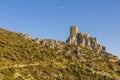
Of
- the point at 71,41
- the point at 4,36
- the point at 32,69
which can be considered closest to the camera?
the point at 32,69

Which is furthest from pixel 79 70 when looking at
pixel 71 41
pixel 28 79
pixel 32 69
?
pixel 71 41

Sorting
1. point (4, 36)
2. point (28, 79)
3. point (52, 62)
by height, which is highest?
point (4, 36)

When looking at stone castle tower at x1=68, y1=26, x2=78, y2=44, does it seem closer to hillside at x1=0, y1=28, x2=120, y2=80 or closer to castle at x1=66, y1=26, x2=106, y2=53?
castle at x1=66, y1=26, x2=106, y2=53

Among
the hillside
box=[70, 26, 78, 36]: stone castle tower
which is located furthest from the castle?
the hillside

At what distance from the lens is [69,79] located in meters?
106

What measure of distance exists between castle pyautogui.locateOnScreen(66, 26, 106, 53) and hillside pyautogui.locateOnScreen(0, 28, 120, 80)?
19359mm

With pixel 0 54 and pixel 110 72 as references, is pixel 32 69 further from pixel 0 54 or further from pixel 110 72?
pixel 110 72

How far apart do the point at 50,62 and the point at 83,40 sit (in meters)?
62.9

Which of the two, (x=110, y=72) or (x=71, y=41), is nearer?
(x=110, y=72)

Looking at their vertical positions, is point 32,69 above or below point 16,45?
below

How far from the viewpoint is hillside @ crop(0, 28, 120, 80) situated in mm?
97988

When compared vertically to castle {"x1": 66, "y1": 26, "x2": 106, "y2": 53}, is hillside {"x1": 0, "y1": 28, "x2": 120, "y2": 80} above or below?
below

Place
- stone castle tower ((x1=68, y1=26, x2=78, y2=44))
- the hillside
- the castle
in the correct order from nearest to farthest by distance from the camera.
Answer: the hillside < the castle < stone castle tower ((x1=68, y1=26, x2=78, y2=44))

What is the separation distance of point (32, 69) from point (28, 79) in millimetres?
9869
